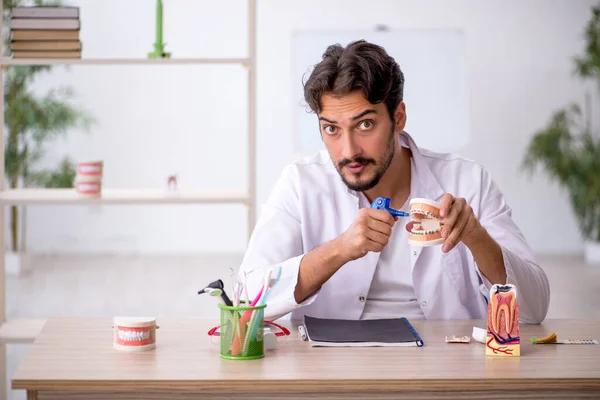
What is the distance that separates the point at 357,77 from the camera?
83.7 inches

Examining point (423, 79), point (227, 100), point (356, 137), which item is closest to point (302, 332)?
point (356, 137)

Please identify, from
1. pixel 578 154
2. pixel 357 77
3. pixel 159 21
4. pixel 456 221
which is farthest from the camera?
pixel 578 154

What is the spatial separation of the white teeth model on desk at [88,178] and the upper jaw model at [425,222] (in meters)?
1.78

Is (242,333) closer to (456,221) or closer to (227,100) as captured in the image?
(456,221)

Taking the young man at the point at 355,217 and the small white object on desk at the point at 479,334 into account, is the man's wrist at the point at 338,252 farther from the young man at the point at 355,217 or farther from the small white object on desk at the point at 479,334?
the small white object on desk at the point at 479,334

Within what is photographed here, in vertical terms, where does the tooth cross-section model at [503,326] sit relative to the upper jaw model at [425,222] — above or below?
below

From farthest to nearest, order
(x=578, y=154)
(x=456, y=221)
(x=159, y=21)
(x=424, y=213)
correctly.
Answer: (x=578, y=154) < (x=159, y=21) < (x=456, y=221) < (x=424, y=213)

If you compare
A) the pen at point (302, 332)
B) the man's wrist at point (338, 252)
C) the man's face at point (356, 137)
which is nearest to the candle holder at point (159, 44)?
the man's face at point (356, 137)

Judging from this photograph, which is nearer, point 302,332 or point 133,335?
point 133,335

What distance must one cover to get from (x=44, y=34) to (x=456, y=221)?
1.99m

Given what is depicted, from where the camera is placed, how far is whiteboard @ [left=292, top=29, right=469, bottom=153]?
→ 26.0 feet

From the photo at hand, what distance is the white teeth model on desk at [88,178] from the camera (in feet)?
10.5

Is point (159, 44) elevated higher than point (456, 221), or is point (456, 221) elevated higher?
point (159, 44)

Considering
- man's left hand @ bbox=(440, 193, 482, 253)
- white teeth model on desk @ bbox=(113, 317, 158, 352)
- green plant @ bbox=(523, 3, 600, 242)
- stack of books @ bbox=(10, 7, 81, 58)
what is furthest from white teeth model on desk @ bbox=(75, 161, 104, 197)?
green plant @ bbox=(523, 3, 600, 242)
